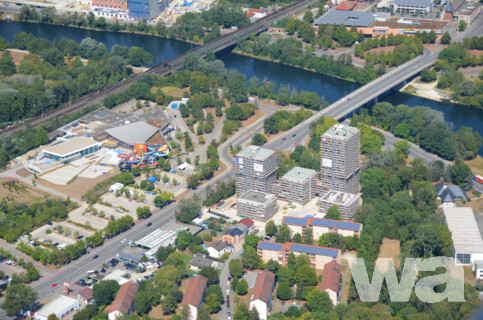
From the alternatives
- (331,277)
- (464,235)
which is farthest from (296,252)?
(464,235)

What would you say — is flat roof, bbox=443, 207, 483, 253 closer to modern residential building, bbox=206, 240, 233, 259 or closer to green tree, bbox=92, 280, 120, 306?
modern residential building, bbox=206, 240, 233, 259

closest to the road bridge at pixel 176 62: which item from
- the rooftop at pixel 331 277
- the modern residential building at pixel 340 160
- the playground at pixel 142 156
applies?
the playground at pixel 142 156

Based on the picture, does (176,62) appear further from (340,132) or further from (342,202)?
(342,202)

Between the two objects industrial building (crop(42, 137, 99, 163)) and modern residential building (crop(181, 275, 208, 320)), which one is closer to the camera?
modern residential building (crop(181, 275, 208, 320))

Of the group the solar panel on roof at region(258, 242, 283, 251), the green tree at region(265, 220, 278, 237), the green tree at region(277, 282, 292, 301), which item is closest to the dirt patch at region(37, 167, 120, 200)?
the green tree at region(265, 220, 278, 237)

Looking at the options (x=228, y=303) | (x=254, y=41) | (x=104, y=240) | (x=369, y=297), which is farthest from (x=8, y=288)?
(x=254, y=41)

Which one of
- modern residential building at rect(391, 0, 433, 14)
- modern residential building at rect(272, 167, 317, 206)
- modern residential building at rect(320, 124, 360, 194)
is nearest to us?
modern residential building at rect(320, 124, 360, 194)

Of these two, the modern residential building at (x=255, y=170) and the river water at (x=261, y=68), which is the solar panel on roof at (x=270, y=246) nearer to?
the modern residential building at (x=255, y=170)
